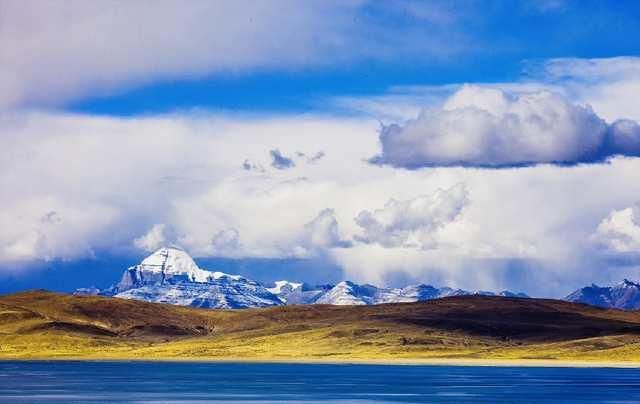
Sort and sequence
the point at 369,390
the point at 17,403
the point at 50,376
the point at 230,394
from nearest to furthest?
the point at 17,403 → the point at 230,394 → the point at 369,390 → the point at 50,376

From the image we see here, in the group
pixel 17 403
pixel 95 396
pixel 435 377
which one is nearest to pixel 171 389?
pixel 95 396

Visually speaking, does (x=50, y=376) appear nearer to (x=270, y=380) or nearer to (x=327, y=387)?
(x=270, y=380)

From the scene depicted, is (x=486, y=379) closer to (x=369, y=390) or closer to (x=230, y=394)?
(x=369, y=390)

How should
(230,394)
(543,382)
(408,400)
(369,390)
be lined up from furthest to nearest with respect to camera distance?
1. (543,382)
2. (369,390)
3. (230,394)
4. (408,400)

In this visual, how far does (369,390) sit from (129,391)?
31.7 m

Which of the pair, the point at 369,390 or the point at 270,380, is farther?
the point at 270,380

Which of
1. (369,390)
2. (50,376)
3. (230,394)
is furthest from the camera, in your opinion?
(50,376)

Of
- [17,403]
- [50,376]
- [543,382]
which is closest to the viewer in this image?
[17,403]

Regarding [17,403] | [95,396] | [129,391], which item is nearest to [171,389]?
[129,391]

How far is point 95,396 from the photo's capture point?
456 ft

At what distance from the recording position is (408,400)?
138 meters

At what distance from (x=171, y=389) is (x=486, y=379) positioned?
5485 centimetres

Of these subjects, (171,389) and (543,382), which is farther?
(543,382)

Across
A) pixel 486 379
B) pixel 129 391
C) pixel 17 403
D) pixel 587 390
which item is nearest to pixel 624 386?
pixel 587 390
